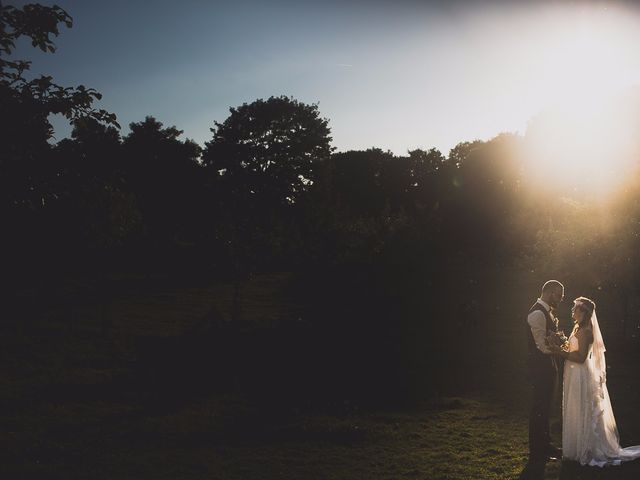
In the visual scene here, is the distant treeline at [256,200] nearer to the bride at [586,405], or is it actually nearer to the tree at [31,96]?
the tree at [31,96]

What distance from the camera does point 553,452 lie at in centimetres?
926

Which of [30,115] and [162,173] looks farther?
[162,173]

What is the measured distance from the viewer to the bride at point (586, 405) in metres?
8.73

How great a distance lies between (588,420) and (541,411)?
731mm

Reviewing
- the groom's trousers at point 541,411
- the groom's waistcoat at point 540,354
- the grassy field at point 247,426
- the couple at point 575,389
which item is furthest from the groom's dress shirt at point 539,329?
the grassy field at point 247,426

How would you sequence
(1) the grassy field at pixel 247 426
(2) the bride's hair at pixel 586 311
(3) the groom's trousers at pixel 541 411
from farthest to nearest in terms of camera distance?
(3) the groom's trousers at pixel 541 411 → (2) the bride's hair at pixel 586 311 → (1) the grassy field at pixel 247 426

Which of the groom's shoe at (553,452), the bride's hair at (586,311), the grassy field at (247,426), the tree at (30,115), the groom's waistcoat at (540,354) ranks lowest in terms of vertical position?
the grassy field at (247,426)

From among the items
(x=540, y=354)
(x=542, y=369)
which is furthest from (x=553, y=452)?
(x=540, y=354)

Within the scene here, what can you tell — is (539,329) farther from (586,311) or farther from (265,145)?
(265,145)

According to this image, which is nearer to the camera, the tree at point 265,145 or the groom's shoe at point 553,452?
the groom's shoe at point 553,452

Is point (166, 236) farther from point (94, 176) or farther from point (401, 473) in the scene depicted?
point (401, 473)

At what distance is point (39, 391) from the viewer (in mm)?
14289

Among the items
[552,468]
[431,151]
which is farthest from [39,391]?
[431,151]

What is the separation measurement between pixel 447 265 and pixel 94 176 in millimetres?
22941
